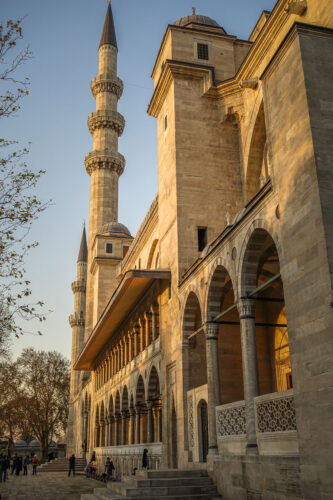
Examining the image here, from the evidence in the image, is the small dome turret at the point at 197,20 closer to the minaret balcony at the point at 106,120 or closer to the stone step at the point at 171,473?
the stone step at the point at 171,473

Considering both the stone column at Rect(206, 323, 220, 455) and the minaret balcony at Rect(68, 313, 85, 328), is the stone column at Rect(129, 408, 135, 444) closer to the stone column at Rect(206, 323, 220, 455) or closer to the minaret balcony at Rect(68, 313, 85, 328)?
the stone column at Rect(206, 323, 220, 455)

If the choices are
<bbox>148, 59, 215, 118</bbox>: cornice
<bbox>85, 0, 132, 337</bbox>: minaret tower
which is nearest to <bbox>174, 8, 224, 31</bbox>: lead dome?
<bbox>148, 59, 215, 118</bbox>: cornice

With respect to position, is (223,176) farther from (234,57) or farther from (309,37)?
(309,37)

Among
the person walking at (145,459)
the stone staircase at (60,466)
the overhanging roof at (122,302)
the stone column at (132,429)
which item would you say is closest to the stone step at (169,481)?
the person walking at (145,459)

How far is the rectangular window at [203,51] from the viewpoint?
1956 cm

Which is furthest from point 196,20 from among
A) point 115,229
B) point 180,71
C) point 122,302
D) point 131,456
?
point 115,229

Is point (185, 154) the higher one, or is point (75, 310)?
point (75, 310)

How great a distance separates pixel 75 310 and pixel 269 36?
2101 inches

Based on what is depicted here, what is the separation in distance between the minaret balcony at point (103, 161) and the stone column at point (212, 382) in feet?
106

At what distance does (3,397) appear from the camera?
51719 mm

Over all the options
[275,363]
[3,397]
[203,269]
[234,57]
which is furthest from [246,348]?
[3,397]

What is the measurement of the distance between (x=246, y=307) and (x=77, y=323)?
5287cm

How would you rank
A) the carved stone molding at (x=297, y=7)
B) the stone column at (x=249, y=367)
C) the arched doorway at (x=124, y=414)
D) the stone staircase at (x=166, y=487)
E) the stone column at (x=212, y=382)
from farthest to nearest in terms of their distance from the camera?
the arched doorway at (x=124, y=414) < the carved stone molding at (x=297, y=7) < the stone column at (x=212, y=382) < the stone staircase at (x=166, y=487) < the stone column at (x=249, y=367)

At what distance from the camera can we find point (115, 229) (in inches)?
1582
